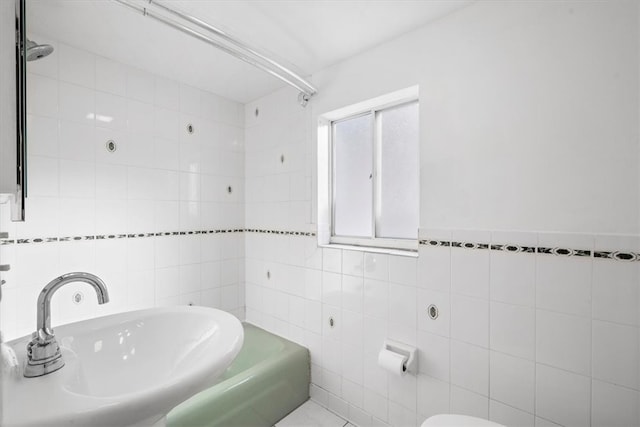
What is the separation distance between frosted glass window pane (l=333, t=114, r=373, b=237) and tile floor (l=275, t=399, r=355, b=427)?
114 centimetres

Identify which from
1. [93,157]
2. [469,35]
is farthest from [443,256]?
[93,157]

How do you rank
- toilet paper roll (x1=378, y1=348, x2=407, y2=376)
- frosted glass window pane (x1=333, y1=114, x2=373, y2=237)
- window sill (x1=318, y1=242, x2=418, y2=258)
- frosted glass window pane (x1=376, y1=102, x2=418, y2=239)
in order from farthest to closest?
frosted glass window pane (x1=333, y1=114, x2=373, y2=237)
frosted glass window pane (x1=376, y1=102, x2=418, y2=239)
window sill (x1=318, y1=242, x2=418, y2=258)
toilet paper roll (x1=378, y1=348, x2=407, y2=376)

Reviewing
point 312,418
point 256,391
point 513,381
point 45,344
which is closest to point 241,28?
point 45,344

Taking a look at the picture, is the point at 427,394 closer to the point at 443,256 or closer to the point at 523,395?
the point at 523,395

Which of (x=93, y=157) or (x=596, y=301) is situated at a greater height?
(x=93, y=157)

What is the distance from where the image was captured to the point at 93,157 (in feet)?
5.89

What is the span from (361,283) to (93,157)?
68.7 inches

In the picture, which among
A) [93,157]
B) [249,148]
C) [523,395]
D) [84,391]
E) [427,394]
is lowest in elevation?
[427,394]

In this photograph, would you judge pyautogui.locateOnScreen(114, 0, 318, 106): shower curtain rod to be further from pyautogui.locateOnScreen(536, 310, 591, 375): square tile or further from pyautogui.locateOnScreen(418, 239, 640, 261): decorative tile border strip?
pyautogui.locateOnScreen(536, 310, 591, 375): square tile

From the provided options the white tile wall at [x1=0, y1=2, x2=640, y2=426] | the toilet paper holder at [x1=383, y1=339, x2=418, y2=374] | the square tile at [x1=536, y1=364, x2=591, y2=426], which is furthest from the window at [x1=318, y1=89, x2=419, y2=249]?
the square tile at [x1=536, y1=364, x2=591, y2=426]

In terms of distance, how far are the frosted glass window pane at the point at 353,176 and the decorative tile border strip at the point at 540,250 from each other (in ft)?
1.76

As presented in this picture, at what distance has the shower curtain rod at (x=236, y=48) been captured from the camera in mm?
1200

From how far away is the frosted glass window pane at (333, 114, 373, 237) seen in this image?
78.4 inches

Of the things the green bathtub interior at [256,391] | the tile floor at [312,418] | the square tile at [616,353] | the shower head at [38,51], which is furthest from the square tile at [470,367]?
the shower head at [38,51]
